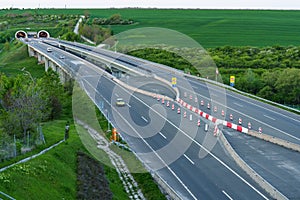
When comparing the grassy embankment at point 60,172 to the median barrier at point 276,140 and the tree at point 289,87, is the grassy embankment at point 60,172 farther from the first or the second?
the tree at point 289,87

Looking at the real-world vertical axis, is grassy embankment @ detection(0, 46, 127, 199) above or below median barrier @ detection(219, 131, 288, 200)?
above

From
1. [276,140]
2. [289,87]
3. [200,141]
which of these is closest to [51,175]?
[200,141]

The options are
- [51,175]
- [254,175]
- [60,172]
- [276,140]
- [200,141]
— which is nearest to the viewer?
[51,175]

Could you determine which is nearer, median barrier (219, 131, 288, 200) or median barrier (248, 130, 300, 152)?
median barrier (219, 131, 288, 200)

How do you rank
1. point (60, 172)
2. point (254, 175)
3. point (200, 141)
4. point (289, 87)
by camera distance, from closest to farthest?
point (60, 172), point (254, 175), point (200, 141), point (289, 87)

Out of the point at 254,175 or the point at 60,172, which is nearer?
the point at 60,172

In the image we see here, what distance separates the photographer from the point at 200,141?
41156 mm

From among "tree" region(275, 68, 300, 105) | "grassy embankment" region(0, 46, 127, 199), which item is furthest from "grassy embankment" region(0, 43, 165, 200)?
"tree" region(275, 68, 300, 105)

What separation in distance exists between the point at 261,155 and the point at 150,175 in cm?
977

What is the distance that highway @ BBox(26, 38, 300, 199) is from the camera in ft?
102

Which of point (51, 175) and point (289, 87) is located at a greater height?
point (51, 175)

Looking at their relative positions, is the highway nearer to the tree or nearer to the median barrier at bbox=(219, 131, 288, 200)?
the median barrier at bbox=(219, 131, 288, 200)

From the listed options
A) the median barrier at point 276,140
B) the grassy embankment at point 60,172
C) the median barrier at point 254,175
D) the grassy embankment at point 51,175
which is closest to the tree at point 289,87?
the median barrier at point 276,140

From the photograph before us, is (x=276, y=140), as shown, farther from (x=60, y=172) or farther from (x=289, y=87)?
(x=289, y=87)
